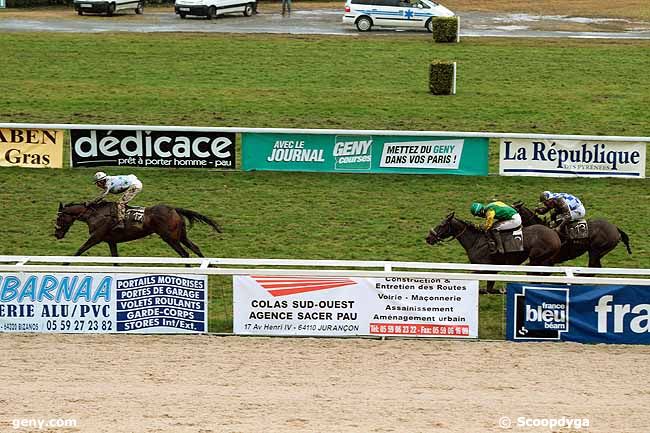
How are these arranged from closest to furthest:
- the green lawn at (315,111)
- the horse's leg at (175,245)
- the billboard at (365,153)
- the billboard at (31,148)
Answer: the horse's leg at (175,245)
the green lawn at (315,111)
the billboard at (365,153)
the billboard at (31,148)

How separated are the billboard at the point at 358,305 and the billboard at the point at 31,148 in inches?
401

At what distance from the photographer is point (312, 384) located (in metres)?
14.3

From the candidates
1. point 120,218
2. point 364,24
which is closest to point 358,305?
point 120,218

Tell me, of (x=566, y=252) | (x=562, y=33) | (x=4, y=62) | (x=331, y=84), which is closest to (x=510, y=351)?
(x=566, y=252)

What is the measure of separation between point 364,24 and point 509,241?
82.2ft

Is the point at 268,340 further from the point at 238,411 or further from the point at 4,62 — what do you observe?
the point at 4,62

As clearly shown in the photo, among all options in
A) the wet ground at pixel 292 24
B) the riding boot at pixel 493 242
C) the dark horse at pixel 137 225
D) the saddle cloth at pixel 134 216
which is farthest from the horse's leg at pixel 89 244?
the wet ground at pixel 292 24

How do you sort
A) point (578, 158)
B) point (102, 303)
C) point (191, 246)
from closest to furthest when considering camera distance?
point (102, 303) < point (191, 246) < point (578, 158)

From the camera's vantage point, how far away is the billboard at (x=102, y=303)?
1589cm

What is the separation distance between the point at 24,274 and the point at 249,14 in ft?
103

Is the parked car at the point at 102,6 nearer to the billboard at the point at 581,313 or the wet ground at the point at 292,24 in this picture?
the wet ground at the point at 292,24

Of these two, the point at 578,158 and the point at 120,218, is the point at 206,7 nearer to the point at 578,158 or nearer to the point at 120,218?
the point at 578,158

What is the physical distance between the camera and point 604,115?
30188 mm

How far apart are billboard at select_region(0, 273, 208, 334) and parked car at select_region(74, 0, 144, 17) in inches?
1151
